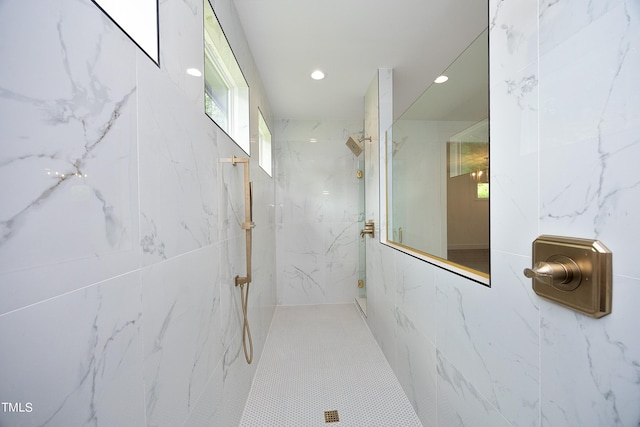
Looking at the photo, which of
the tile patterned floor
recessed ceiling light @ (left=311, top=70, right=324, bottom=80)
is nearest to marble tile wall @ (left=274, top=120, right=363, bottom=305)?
the tile patterned floor

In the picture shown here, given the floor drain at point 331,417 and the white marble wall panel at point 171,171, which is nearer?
the white marble wall panel at point 171,171

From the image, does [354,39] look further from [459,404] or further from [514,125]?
[459,404]

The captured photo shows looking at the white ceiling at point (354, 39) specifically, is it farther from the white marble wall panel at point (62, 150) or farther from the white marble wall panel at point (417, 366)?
the white marble wall panel at point (417, 366)

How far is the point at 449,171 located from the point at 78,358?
58.4 inches

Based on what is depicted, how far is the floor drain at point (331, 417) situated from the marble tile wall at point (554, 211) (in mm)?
708

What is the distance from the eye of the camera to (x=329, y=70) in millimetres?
2266

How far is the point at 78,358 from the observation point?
47 centimetres

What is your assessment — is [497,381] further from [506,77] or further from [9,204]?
[9,204]

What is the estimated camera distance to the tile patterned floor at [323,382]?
1.54 meters

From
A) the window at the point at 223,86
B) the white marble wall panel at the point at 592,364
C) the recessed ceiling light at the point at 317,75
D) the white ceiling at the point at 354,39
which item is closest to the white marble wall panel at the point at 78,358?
the window at the point at 223,86

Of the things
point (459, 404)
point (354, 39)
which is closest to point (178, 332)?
point (459, 404)

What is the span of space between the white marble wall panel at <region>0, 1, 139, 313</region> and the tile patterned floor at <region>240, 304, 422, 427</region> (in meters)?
1.51

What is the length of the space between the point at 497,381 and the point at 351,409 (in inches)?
41.7

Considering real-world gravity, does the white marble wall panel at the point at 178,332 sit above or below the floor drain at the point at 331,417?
above
